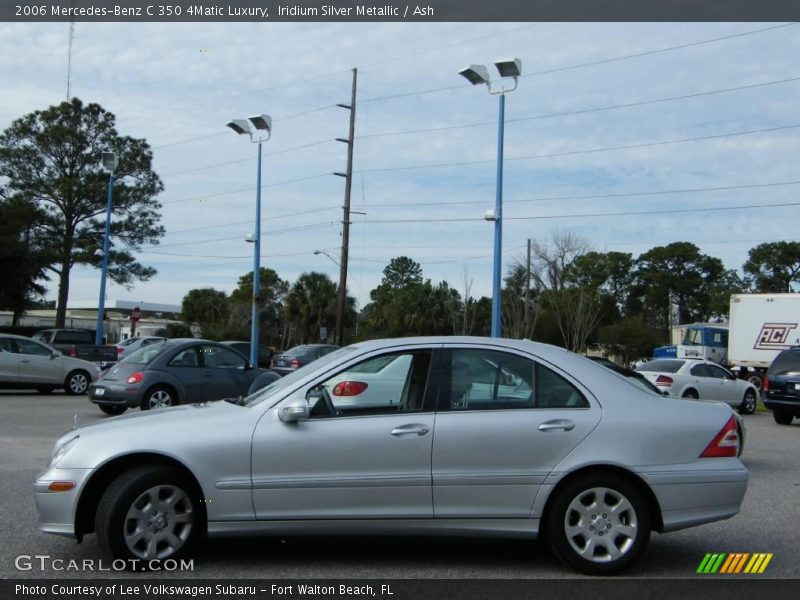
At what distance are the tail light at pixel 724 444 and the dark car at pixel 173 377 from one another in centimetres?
1128

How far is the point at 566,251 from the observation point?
69500mm

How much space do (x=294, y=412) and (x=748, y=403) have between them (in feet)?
70.2

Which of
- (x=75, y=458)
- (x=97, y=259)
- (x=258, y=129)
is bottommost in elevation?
(x=75, y=458)

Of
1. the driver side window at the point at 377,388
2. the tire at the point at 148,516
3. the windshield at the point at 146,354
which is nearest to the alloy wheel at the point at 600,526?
the driver side window at the point at 377,388

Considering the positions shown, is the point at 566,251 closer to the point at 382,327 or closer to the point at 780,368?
the point at 382,327

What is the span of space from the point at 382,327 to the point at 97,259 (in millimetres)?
26082

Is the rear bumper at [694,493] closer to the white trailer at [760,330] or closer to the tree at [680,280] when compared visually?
the white trailer at [760,330]

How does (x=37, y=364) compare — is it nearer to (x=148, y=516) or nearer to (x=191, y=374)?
(x=191, y=374)

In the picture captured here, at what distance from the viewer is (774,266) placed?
97.3 m

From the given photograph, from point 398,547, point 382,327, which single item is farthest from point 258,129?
point 382,327

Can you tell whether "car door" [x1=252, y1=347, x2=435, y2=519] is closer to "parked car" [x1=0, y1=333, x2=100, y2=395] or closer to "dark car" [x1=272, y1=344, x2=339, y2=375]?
"parked car" [x1=0, y1=333, x2=100, y2=395]

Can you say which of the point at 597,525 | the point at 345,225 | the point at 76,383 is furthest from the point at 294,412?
the point at 345,225

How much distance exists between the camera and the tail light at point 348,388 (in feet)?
19.7

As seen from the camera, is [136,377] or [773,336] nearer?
[136,377]
